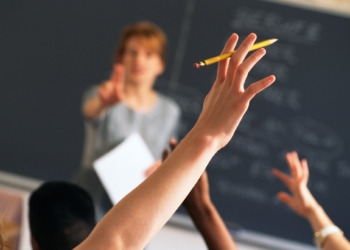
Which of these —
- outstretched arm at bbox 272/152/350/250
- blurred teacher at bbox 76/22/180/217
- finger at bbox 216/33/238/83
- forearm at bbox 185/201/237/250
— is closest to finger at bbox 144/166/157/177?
blurred teacher at bbox 76/22/180/217

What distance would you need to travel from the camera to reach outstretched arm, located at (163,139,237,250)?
4.53 ft

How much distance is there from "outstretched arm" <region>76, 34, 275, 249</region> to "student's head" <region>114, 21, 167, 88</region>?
234cm

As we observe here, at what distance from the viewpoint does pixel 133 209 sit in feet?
2.32

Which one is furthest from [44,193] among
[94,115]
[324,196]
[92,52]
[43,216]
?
[324,196]

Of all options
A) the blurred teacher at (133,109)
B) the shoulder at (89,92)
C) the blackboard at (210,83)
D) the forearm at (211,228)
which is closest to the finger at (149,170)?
the blurred teacher at (133,109)

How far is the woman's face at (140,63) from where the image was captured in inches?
122

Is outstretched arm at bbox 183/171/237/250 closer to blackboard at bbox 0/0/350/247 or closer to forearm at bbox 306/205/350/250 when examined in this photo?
forearm at bbox 306/205/350/250

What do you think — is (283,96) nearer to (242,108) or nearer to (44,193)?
(44,193)

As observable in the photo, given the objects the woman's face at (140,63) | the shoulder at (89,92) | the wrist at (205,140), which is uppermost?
the wrist at (205,140)

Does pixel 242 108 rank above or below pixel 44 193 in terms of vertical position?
above

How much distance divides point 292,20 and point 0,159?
217cm

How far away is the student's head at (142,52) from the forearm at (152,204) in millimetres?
2415

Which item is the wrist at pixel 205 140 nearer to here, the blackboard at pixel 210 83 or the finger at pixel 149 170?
the finger at pixel 149 170

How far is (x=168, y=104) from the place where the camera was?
3.21 meters
